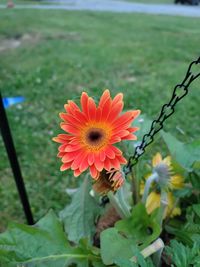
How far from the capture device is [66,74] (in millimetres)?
4207

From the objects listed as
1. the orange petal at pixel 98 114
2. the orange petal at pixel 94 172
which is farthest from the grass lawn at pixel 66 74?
the orange petal at pixel 94 172

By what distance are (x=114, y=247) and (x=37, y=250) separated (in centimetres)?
23

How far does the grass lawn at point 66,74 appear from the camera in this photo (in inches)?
98.5

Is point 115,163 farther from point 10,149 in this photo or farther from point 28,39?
point 28,39

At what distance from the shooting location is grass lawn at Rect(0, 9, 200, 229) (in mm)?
2502

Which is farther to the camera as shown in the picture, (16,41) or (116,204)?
(16,41)

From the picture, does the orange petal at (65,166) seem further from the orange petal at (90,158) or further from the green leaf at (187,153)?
the green leaf at (187,153)

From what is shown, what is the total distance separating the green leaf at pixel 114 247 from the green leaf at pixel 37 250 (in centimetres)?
7

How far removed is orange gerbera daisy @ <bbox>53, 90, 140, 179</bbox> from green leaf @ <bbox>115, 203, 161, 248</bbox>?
38 centimetres

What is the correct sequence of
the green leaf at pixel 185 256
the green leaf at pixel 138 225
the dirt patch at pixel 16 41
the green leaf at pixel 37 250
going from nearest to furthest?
the green leaf at pixel 185 256, the green leaf at pixel 37 250, the green leaf at pixel 138 225, the dirt patch at pixel 16 41

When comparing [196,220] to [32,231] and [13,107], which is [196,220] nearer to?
[32,231]

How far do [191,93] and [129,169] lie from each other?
2.46 meters

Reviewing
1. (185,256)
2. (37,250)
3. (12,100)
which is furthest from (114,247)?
(12,100)

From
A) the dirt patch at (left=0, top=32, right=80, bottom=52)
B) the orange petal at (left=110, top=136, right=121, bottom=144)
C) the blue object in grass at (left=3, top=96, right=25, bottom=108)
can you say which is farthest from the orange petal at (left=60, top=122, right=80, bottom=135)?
the dirt patch at (left=0, top=32, right=80, bottom=52)
